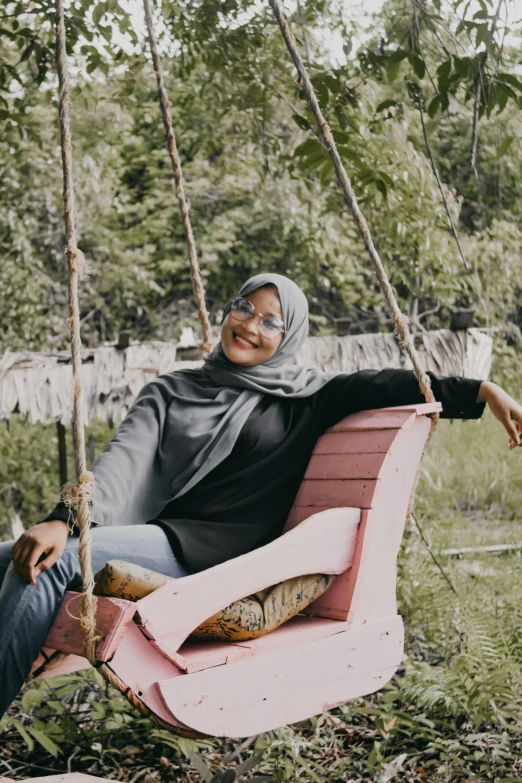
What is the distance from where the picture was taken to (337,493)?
6.40 feet

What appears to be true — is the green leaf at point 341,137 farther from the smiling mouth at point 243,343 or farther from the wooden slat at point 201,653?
the wooden slat at point 201,653

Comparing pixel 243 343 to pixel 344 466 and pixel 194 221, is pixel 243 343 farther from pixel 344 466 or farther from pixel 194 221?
pixel 194 221

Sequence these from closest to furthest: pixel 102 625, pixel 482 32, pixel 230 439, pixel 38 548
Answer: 1. pixel 102 625
2. pixel 38 548
3. pixel 230 439
4. pixel 482 32

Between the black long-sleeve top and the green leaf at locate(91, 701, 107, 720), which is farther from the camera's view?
the green leaf at locate(91, 701, 107, 720)

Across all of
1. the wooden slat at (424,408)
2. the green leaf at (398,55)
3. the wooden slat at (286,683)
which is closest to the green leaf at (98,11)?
the green leaf at (398,55)

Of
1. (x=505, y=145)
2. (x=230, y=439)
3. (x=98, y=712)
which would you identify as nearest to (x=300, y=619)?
(x=230, y=439)

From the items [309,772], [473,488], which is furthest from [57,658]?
[473,488]

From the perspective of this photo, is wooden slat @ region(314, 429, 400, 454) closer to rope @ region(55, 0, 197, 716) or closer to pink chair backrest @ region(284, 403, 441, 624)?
pink chair backrest @ region(284, 403, 441, 624)

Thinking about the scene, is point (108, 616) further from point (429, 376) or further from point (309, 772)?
point (309, 772)

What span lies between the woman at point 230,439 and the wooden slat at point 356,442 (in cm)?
6

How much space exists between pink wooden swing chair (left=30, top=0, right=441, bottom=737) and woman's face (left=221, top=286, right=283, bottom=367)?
29 cm

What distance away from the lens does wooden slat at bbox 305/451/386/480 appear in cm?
186

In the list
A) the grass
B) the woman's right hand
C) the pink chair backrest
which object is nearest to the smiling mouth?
the pink chair backrest

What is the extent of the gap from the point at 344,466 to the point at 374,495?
0.13m
